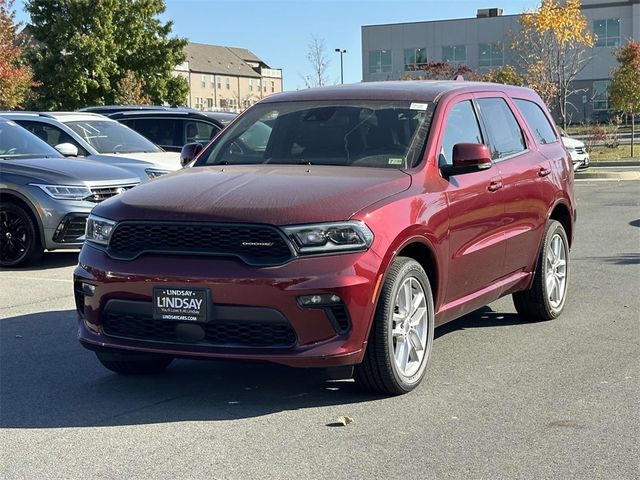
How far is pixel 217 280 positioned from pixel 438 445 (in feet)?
4.63

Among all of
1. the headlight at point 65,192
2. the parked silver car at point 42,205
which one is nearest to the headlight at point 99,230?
the parked silver car at point 42,205

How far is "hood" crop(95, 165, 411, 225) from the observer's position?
496 cm

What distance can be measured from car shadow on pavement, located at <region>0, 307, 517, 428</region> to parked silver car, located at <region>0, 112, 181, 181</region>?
548 cm

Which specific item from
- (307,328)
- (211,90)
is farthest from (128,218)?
(211,90)

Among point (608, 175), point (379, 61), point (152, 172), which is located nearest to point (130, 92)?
point (608, 175)

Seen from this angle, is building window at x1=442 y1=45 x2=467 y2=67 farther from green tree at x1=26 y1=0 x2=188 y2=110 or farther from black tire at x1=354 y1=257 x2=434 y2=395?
black tire at x1=354 y1=257 x2=434 y2=395

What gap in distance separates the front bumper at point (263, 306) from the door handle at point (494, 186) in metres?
1.72

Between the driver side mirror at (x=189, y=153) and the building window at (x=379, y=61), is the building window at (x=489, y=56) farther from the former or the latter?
the driver side mirror at (x=189, y=153)

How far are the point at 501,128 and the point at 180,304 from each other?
10.8ft

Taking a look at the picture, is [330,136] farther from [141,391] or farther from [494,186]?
[141,391]

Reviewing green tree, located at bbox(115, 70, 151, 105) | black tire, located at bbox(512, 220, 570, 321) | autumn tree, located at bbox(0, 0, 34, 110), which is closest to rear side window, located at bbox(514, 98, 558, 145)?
black tire, located at bbox(512, 220, 570, 321)

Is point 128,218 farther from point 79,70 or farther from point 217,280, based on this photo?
point 79,70

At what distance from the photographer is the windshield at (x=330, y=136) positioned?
19.6 feet

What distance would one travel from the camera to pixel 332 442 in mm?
4586
